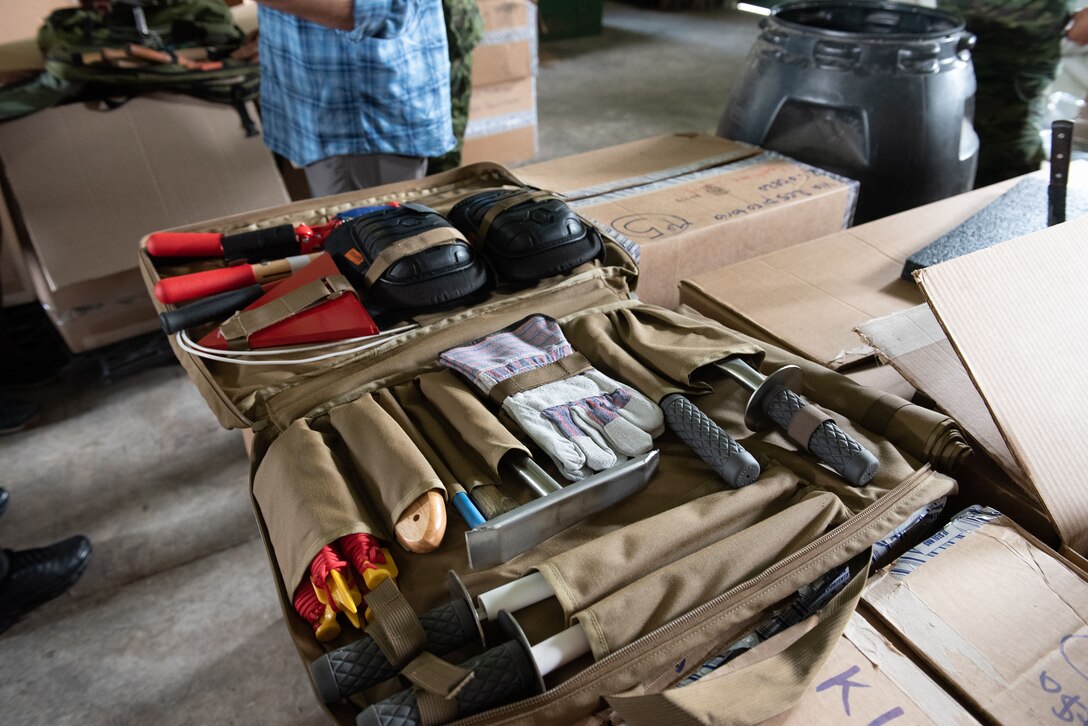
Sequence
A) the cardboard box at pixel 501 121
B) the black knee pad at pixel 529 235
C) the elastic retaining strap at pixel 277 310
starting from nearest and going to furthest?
the elastic retaining strap at pixel 277 310
the black knee pad at pixel 529 235
the cardboard box at pixel 501 121

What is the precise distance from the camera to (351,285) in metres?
1.15

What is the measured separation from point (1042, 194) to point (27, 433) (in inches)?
104

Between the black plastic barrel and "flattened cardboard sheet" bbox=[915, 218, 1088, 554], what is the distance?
0.88m

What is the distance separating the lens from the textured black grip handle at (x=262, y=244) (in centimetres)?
128

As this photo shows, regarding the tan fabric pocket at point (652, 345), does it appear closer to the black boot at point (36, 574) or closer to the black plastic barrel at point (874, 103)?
the black plastic barrel at point (874, 103)

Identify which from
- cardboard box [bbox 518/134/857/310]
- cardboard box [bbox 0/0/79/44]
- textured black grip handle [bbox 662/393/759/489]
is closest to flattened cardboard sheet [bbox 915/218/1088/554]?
textured black grip handle [bbox 662/393/759/489]

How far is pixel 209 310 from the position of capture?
3.69ft

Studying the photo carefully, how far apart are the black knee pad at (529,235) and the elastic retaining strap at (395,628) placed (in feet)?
2.00

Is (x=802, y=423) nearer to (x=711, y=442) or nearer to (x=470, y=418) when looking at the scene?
(x=711, y=442)

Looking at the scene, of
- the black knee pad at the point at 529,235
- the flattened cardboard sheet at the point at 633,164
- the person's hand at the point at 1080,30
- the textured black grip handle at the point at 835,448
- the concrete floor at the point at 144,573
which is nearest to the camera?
the textured black grip handle at the point at 835,448

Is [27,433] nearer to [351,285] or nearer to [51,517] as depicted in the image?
[51,517]

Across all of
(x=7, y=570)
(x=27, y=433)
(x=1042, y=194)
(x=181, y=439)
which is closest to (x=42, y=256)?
(x=27, y=433)

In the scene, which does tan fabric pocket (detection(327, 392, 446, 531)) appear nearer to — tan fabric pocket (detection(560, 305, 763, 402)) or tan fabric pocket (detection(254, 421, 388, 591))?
tan fabric pocket (detection(254, 421, 388, 591))

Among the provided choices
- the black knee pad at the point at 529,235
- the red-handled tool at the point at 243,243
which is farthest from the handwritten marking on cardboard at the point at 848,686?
the red-handled tool at the point at 243,243
